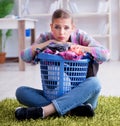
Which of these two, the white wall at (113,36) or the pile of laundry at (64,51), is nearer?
the pile of laundry at (64,51)

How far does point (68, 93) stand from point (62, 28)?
336mm

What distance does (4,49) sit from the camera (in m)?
5.60

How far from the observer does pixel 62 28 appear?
168 cm

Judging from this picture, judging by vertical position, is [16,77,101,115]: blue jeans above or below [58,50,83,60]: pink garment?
below

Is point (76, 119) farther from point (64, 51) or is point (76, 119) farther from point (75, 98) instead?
point (64, 51)

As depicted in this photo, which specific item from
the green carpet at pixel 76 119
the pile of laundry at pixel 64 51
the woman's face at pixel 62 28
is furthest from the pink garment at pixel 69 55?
the green carpet at pixel 76 119

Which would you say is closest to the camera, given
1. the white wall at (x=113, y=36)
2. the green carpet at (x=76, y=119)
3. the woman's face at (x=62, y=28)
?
the green carpet at (x=76, y=119)

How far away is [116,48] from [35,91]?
3932 mm

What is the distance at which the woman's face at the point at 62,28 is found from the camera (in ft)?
5.55

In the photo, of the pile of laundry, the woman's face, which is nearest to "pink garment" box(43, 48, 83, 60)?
the pile of laundry

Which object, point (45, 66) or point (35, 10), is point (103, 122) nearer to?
point (45, 66)

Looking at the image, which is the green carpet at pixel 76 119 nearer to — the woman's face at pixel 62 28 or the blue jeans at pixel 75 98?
the blue jeans at pixel 75 98

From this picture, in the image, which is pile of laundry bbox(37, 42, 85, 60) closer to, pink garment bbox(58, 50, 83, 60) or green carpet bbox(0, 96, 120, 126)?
pink garment bbox(58, 50, 83, 60)

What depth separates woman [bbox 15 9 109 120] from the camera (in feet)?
5.26
